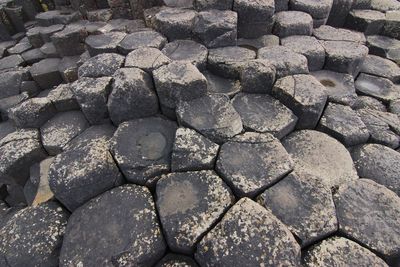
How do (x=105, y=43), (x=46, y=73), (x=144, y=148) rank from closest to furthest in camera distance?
(x=144, y=148) → (x=105, y=43) → (x=46, y=73)

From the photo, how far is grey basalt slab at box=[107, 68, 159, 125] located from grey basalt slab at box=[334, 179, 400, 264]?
1126 millimetres

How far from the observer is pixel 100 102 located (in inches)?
67.7

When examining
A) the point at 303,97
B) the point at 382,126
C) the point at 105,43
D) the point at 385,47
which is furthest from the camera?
the point at 385,47

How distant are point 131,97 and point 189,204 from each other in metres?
0.70

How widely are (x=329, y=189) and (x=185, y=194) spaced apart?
704 millimetres

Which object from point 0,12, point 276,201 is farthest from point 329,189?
point 0,12

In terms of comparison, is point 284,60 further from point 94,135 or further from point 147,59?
point 94,135

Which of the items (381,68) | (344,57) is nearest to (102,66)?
(344,57)

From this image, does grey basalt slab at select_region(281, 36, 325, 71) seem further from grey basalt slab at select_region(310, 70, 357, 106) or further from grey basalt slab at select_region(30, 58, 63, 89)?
grey basalt slab at select_region(30, 58, 63, 89)

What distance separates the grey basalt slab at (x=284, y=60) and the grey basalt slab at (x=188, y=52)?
1.30 ft

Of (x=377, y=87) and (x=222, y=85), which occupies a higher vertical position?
(x=222, y=85)

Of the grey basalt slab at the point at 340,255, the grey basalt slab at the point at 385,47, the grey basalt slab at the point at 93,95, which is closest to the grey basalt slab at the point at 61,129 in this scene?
the grey basalt slab at the point at 93,95

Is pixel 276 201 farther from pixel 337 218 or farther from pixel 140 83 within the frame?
pixel 140 83

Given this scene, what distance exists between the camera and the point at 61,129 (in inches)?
72.0
